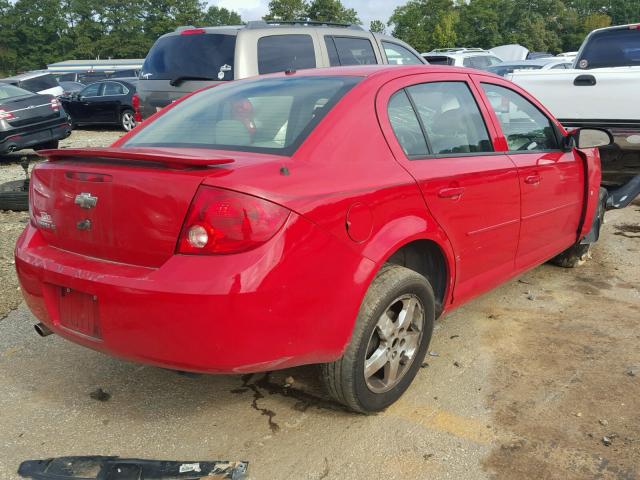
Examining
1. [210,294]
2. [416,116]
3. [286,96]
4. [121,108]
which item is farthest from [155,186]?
[121,108]

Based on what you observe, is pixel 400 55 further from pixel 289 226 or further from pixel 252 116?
pixel 289 226

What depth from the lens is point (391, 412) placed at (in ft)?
9.67

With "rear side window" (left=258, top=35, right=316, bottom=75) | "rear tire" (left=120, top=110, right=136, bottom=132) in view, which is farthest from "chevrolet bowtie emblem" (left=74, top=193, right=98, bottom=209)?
"rear tire" (left=120, top=110, right=136, bottom=132)

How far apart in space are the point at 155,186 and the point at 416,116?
1456 millimetres

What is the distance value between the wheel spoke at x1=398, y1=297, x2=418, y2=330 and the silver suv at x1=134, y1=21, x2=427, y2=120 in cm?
418

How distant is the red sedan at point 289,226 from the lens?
2.26 m

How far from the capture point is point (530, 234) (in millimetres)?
3830

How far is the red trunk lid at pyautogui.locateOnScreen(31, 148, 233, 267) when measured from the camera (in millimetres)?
2334

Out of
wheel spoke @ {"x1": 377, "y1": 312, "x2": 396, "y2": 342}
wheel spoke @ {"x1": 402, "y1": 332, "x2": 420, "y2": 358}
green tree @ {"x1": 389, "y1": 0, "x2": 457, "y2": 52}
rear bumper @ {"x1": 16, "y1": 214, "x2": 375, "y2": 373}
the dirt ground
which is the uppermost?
green tree @ {"x1": 389, "y1": 0, "x2": 457, "y2": 52}

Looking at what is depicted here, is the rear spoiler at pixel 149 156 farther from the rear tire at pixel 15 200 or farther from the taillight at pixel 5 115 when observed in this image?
the taillight at pixel 5 115

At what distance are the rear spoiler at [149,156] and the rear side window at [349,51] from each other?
4.91 meters

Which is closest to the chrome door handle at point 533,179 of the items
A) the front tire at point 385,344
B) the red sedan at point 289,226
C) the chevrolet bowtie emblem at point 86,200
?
the red sedan at point 289,226

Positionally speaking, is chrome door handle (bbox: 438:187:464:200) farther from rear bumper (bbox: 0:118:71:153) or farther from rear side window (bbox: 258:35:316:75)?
rear bumper (bbox: 0:118:71:153)

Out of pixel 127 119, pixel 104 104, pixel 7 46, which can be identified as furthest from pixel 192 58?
pixel 7 46
